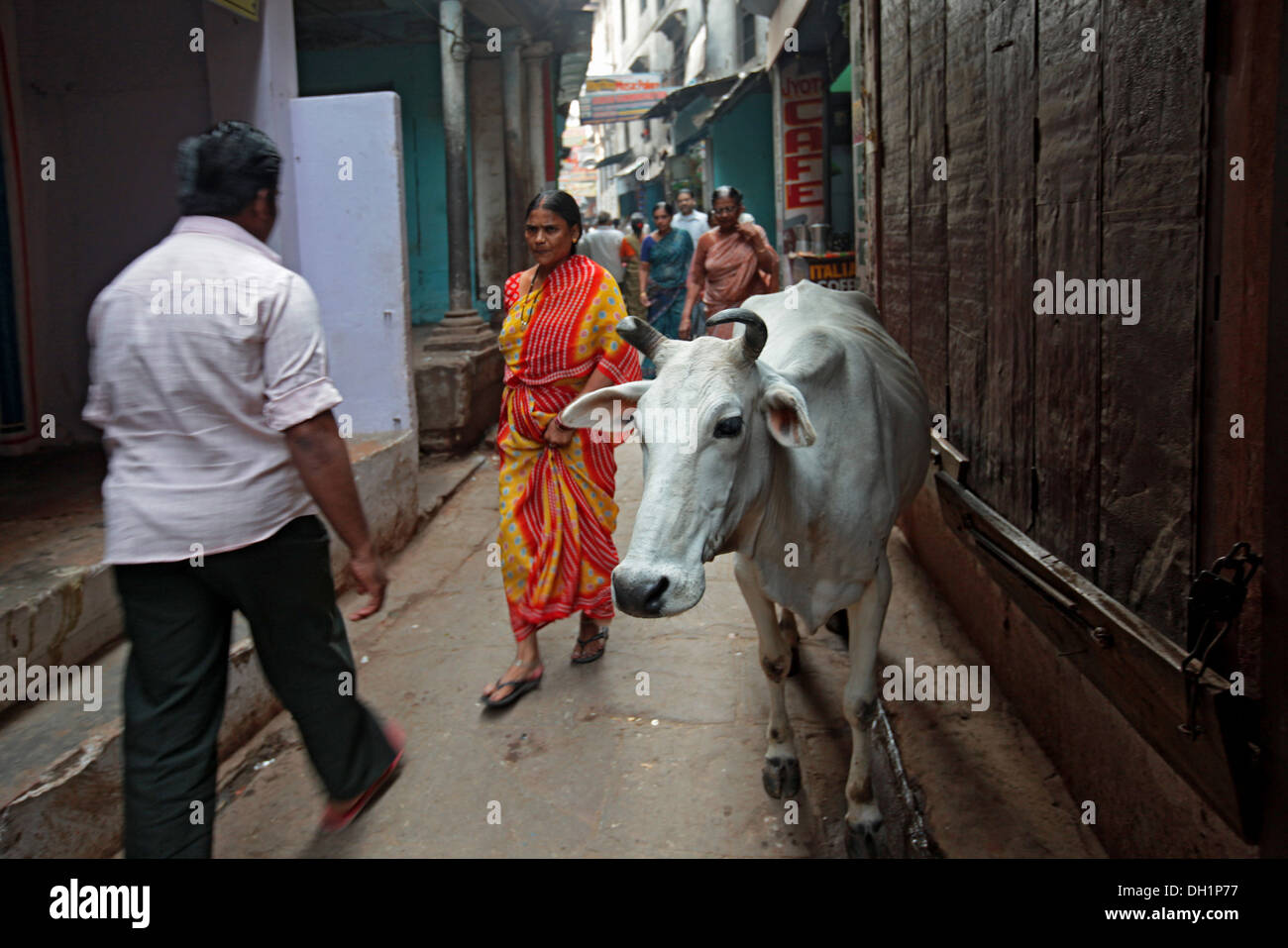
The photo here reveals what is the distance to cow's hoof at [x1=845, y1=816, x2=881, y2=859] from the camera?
9.67 feet

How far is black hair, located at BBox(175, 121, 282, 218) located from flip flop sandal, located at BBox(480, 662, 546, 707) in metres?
2.14

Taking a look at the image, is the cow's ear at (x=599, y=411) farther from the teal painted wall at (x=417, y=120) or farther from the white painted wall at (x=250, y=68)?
the teal painted wall at (x=417, y=120)

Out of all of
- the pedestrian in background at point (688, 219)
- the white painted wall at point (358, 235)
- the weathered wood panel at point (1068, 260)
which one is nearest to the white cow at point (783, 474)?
the weathered wood panel at point (1068, 260)

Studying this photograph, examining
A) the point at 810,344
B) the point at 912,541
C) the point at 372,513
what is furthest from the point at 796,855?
the point at 372,513

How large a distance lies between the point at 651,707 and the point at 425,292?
8.62 metres

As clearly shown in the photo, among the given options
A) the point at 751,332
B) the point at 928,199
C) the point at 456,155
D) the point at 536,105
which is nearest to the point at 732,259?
the point at 928,199

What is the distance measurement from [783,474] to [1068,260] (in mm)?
945

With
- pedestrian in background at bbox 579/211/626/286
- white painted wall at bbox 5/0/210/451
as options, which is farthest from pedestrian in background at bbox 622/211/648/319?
white painted wall at bbox 5/0/210/451

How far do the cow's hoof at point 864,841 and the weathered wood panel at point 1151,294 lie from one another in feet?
3.17

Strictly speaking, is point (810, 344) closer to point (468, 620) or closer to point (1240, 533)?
point (1240, 533)

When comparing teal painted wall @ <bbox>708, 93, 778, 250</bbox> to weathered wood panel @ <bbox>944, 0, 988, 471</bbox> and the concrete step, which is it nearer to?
weathered wood panel @ <bbox>944, 0, 988, 471</bbox>

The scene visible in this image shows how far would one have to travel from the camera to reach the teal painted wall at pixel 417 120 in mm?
11234

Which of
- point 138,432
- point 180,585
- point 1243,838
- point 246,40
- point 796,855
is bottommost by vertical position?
point 796,855

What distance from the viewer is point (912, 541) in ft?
18.1
